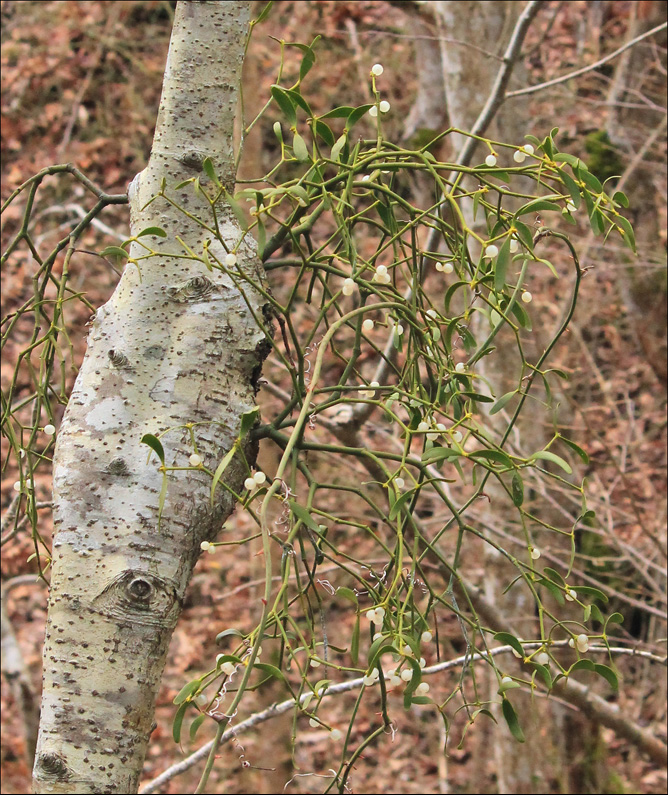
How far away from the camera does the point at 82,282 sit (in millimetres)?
5531

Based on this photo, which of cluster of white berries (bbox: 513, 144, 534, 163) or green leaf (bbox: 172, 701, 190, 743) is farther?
cluster of white berries (bbox: 513, 144, 534, 163)

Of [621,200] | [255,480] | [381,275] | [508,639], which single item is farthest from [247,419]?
[621,200]

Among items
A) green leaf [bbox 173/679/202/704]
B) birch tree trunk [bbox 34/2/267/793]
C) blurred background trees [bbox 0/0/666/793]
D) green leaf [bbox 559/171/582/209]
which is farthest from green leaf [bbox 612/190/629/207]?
blurred background trees [bbox 0/0/666/793]

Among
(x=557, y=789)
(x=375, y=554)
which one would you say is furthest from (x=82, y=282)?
(x=557, y=789)

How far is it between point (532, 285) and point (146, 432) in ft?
14.7

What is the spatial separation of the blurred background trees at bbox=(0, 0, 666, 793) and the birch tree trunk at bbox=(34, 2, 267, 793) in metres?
1.40

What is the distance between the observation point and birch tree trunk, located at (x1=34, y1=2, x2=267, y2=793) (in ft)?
2.31

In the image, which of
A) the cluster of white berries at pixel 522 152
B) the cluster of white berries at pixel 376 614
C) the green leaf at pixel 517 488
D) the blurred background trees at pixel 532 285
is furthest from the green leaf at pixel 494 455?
the blurred background trees at pixel 532 285

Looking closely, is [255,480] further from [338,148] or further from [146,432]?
[338,148]

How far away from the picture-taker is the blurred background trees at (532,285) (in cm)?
336

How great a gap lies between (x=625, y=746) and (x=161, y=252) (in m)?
4.50

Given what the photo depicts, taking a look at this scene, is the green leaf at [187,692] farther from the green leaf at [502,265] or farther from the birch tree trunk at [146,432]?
the green leaf at [502,265]

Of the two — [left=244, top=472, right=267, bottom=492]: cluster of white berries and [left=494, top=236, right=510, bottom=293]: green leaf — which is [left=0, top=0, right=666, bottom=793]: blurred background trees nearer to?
[left=494, top=236, right=510, bottom=293]: green leaf

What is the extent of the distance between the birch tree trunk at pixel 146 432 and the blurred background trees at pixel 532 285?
4.60 ft
